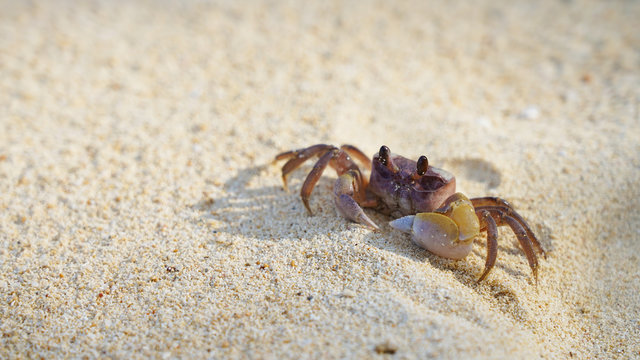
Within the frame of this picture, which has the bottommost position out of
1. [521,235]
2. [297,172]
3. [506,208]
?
[297,172]

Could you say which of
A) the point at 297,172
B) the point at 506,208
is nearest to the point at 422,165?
the point at 506,208

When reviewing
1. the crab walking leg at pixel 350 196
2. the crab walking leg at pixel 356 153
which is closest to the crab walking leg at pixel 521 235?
the crab walking leg at pixel 350 196

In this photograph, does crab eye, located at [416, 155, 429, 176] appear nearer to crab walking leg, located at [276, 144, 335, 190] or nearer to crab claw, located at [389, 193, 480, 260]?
crab claw, located at [389, 193, 480, 260]

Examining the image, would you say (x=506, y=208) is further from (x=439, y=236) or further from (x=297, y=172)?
(x=297, y=172)

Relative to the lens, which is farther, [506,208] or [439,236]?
[506,208]

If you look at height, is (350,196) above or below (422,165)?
below

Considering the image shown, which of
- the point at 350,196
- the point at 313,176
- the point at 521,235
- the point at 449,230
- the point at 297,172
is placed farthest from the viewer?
the point at 297,172

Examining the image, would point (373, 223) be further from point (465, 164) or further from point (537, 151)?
point (537, 151)
